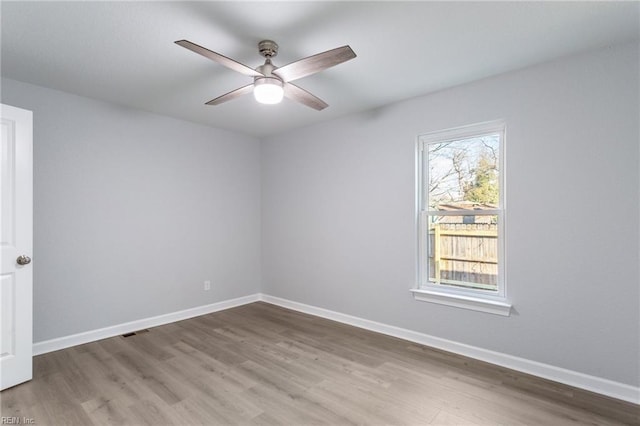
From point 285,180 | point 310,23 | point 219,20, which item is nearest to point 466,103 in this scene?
point 310,23

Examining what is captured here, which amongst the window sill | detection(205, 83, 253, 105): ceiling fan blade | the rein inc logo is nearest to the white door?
the rein inc logo

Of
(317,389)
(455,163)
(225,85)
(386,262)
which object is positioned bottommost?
(317,389)

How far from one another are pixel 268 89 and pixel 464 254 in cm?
239

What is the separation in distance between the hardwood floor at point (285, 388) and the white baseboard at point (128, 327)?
11 centimetres

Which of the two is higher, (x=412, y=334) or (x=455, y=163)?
(x=455, y=163)

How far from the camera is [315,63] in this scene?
7.01ft

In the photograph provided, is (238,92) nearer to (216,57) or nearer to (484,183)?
(216,57)

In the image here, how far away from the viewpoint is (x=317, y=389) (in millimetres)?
2490

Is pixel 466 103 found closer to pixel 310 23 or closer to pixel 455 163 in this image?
pixel 455 163

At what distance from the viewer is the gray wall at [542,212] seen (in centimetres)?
238

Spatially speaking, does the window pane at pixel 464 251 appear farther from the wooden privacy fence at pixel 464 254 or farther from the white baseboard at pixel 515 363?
the white baseboard at pixel 515 363

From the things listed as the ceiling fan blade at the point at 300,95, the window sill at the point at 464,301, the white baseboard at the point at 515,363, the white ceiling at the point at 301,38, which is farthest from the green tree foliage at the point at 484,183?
the ceiling fan blade at the point at 300,95

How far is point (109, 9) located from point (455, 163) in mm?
3084

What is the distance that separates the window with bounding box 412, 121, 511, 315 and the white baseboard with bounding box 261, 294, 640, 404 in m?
0.40
